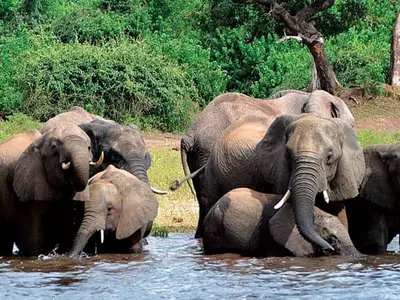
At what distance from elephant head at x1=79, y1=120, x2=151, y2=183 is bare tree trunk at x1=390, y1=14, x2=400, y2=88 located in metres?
13.1

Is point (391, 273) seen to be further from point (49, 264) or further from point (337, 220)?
point (49, 264)

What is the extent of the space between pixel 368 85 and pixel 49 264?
15.1 meters

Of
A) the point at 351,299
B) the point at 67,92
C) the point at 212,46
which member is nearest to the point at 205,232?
the point at 351,299

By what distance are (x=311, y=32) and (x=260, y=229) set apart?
13962 mm

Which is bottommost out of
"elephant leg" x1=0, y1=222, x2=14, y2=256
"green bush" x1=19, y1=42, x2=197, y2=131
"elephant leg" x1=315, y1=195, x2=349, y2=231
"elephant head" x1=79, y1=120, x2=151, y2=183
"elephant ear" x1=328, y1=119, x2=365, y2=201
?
"elephant leg" x1=0, y1=222, x2=14, y2=256

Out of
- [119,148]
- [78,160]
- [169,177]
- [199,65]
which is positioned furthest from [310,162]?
[199,65]

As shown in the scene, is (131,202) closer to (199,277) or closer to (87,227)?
(87,227)

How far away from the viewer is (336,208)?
10.8m

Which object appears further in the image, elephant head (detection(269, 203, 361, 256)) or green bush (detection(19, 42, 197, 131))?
green bush (detection(19, 42, 197, 131))

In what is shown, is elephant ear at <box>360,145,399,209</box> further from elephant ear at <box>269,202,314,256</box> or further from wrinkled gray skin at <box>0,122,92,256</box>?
wrinkled gray skin at <box>0,122,92,256</box>

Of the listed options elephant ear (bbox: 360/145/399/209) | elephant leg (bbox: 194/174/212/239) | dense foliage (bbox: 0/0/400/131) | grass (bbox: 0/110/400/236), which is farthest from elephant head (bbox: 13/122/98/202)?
dense foliage (bbox: 0/0/400/131)

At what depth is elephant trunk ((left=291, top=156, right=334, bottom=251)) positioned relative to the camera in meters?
9.84

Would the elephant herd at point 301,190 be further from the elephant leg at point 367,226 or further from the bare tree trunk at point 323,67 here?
the bare tree trunk at point 323,67

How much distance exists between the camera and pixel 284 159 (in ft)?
34.2
